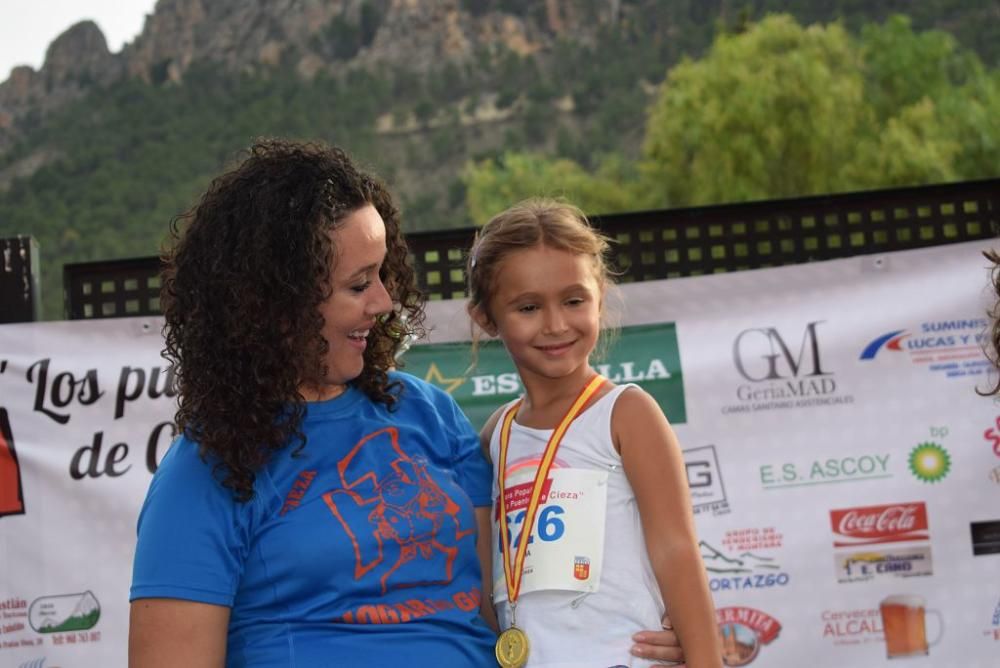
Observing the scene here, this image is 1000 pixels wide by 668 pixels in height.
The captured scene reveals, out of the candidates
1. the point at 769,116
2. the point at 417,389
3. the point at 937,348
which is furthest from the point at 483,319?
the point at 769,116

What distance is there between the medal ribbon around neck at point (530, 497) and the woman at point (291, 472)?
110 millimetres

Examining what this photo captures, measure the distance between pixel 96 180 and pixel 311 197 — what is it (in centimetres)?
4926

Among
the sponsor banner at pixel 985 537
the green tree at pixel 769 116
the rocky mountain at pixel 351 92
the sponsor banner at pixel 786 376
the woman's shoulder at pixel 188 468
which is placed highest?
the rocky mountain at pixel 351 92

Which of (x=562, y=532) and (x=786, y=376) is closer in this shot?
(x=562, y=532)

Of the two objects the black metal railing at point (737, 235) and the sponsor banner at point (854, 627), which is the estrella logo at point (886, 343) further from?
the sponsor banner at point (854, 627)

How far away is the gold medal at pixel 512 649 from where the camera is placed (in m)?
1.97

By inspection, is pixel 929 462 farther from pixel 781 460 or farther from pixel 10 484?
pixel 10 484

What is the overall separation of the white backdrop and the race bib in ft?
7.08

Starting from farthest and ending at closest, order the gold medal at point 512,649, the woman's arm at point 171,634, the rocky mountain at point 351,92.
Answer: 1. the rocky mountain at point 351,92
2. the gold medal at point 512,649
3. the woman's arm at point 171,634

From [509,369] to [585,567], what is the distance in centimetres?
232

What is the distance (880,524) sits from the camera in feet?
13.7

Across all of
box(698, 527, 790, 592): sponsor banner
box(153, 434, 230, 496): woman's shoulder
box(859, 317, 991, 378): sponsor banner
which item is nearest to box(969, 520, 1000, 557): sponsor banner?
box(859, 317, 991, 378): sponsor banner

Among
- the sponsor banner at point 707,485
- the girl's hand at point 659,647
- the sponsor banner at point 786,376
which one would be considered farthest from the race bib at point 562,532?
the sponsor banner at point 786,376

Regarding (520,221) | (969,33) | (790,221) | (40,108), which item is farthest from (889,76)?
(40,108)
